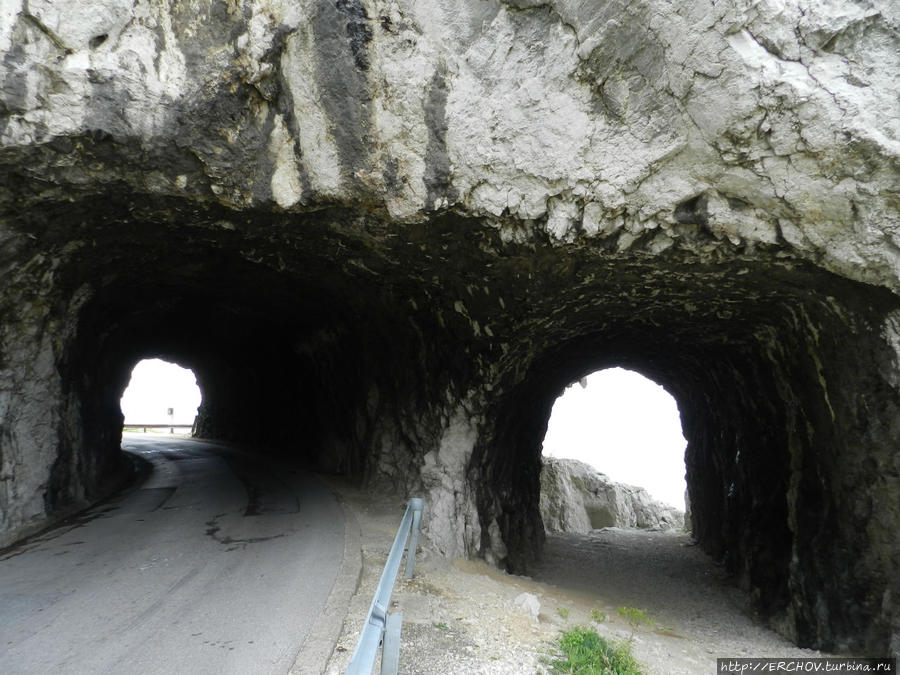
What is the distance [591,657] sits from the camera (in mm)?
4891

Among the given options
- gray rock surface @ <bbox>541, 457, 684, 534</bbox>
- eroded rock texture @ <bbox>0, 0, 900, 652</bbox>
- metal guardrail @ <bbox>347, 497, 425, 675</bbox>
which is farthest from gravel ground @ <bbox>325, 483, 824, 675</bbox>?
gray rock surface @ <bbox>541, 457, 684, 534</bbox>

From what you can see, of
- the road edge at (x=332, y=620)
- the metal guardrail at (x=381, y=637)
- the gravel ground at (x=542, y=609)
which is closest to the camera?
the metal guardrail at (x=381, y=637)

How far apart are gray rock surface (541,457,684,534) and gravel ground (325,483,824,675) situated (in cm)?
678

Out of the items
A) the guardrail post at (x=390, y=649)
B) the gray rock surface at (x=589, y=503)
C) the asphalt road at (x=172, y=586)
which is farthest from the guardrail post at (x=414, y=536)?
the gray rock surface at (x=589, y=503)

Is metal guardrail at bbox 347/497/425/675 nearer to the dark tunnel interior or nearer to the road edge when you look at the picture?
the road edge

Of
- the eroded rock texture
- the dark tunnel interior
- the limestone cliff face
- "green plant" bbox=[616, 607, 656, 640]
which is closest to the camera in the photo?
the limestone cliff face

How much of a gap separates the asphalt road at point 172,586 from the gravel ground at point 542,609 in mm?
651

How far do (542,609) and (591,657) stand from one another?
6.67 ft

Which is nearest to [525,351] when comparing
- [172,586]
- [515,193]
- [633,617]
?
[515,193]

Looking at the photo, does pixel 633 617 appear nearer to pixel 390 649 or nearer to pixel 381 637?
pixel 390 649

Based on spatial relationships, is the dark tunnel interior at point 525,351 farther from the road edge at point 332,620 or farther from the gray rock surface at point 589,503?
the gray rock surface at point 589,503

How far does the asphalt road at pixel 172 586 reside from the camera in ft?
14.9

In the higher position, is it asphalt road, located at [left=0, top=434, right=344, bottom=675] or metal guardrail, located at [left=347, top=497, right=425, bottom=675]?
metal guardrail, located at [left=347, top=497, right=425, bottom=675]

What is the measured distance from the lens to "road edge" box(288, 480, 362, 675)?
4.37 meters
